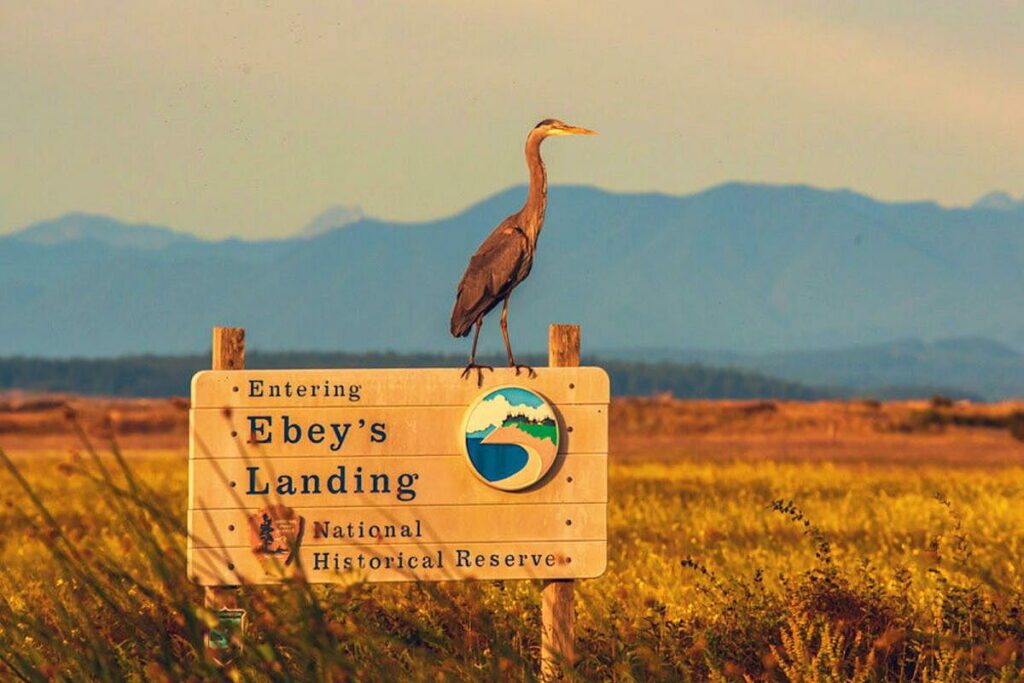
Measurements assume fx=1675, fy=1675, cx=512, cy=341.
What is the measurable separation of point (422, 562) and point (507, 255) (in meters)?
2.07

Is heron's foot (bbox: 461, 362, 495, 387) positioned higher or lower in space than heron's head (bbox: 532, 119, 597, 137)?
lower

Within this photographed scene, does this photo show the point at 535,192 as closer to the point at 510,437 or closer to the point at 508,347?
the point at 508,347

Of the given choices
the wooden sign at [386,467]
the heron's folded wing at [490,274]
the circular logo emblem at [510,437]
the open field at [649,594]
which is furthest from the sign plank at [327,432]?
the open field at [649,594]

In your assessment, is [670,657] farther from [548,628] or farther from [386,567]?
[386,567]

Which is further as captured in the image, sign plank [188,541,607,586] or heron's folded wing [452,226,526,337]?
heron's folded wing [452,226,526,337]

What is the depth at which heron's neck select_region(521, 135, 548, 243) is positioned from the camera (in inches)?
435

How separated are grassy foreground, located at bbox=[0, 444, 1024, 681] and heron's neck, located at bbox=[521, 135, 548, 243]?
2491 mm

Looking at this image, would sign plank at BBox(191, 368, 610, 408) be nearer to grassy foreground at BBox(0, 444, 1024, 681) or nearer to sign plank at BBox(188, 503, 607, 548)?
sign plank at BBox(188, 503, 607, 548)

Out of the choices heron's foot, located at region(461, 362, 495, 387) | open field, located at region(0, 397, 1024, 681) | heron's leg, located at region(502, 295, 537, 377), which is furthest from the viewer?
heron's foot, located at region(461, 362, 495, 387)

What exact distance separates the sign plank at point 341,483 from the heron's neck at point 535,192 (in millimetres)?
1607

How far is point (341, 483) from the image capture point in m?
10.6

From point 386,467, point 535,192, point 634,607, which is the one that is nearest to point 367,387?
point 386,467

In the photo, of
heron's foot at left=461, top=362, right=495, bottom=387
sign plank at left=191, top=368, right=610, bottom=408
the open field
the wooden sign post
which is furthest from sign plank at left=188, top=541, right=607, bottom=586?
heron's foot at left=461, top=362, right=495, bottom=387

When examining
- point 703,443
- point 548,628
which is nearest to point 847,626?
point 548,628
